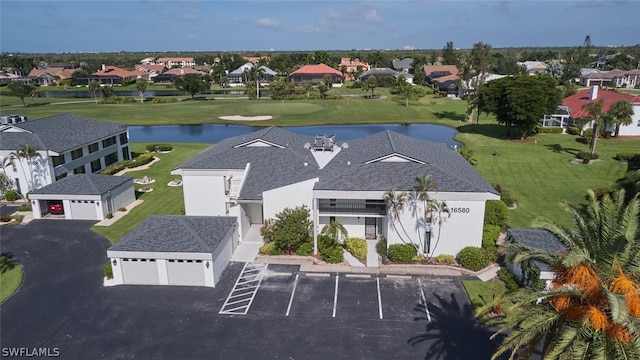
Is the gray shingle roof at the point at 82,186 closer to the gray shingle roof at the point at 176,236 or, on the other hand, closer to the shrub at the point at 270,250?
the gray shingle roof at the point at 176,236

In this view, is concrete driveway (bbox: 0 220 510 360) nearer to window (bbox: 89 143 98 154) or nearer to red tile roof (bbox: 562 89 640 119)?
window (bbox: 89 143 98 154)

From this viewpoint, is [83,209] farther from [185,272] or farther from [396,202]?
[396,202]

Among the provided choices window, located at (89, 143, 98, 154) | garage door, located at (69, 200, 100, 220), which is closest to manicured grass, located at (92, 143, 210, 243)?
garage door, located at (69, 200, 100, 220)

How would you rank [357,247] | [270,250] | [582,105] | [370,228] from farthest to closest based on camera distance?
[582,105]
[370,228]
[270,250]
[357,247]

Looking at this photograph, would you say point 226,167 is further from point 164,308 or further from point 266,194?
point 164,308

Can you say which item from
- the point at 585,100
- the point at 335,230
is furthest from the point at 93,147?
the point at 585,100

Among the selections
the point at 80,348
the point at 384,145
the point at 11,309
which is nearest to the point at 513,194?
the point at 384,145
